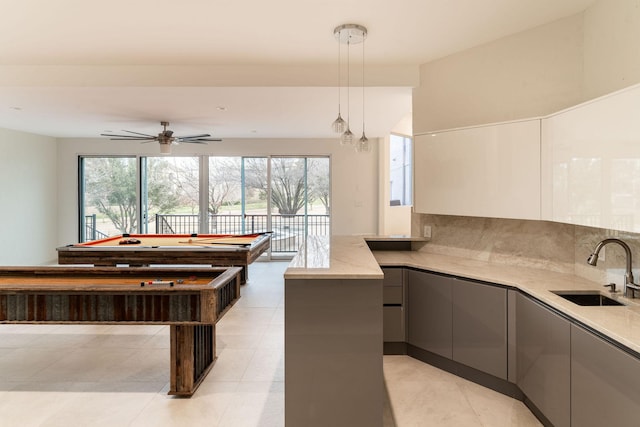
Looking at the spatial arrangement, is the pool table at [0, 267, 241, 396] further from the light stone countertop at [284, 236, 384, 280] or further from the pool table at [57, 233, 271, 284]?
the pool table at [57, 233, 271, 284]

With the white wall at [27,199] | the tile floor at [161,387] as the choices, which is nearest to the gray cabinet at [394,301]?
the tile floor at [161,387]

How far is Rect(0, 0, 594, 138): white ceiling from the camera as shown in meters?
2.71

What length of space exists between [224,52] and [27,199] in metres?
5.90

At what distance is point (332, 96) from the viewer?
4.34m

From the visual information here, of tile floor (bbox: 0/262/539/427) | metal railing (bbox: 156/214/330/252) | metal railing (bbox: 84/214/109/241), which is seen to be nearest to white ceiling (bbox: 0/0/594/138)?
tile floor (bbox: 0/262/539/427)

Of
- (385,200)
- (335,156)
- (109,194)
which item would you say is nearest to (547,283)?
(385,200)

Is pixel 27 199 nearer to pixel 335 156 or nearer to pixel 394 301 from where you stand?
pixel 335 156

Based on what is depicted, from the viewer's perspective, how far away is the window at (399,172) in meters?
7.86

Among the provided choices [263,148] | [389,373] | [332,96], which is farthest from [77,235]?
[389,373]

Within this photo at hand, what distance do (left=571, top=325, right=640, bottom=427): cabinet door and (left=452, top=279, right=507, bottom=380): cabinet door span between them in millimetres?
643

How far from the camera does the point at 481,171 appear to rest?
294 centimetres

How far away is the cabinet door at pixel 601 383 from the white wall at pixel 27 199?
8136 millimetres

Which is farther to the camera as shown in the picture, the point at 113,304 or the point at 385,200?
the point at 385,200

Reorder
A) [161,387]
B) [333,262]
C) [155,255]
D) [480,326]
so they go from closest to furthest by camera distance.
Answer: [333,262] → [480,326] → [161,387] → [155,255]
